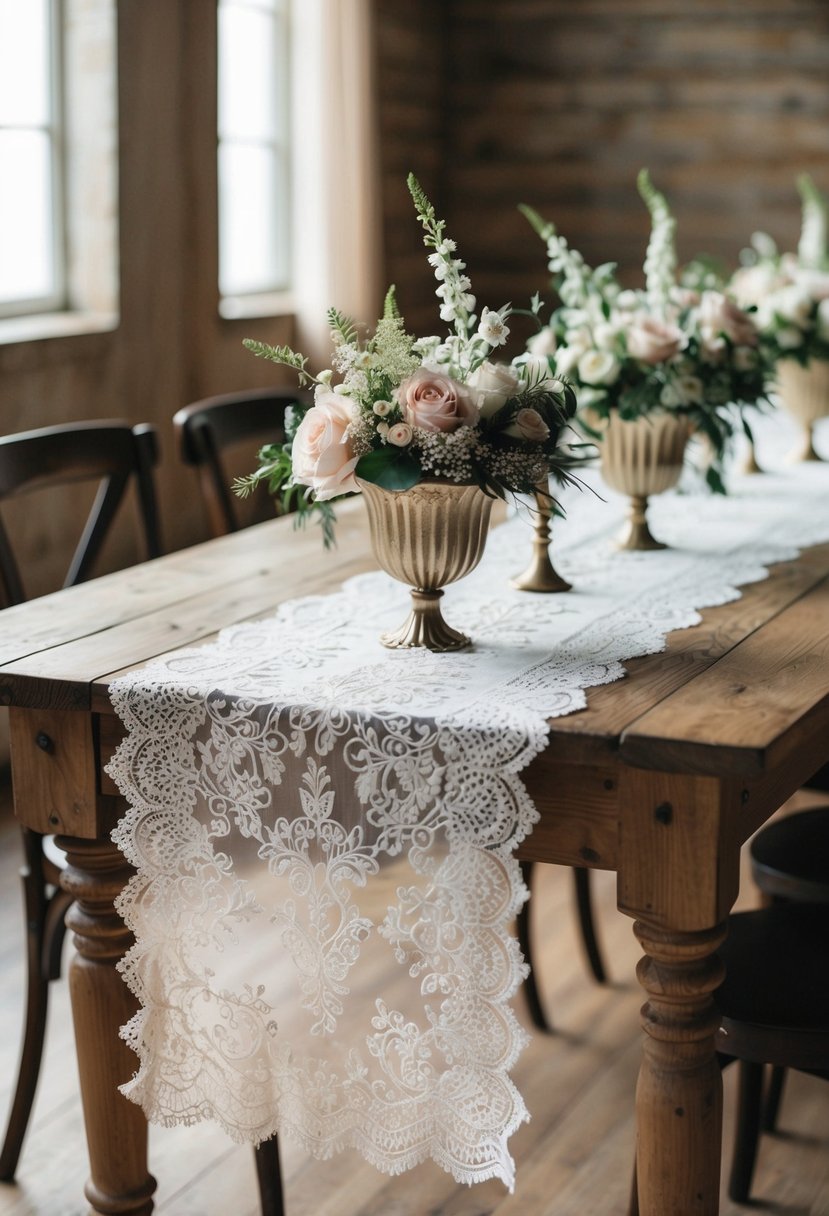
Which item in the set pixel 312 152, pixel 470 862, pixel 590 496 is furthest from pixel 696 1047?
pixel 312 152

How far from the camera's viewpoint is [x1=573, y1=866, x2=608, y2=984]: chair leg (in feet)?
8.50

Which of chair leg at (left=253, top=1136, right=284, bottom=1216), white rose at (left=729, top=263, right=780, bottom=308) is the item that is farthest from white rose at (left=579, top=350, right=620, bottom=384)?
chair leg at (left=253, top=1136, right=284, bottom=1216)

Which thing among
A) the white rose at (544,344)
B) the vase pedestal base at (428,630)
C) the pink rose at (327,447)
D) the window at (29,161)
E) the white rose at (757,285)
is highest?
the window at (29,161)

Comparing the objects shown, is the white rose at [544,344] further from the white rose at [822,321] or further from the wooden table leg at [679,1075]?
the wooden table leg at [679,1075]

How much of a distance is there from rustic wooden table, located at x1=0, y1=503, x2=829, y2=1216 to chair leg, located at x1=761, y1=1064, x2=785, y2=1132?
28.1 inches

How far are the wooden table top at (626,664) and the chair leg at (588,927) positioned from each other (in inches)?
28.1

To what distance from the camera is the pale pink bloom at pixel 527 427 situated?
5.28 feet

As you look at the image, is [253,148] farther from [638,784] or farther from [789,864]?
[638,784]

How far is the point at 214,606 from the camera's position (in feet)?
6.48

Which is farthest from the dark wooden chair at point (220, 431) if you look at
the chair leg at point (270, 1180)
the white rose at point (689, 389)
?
the chair leg at point (270, 1180)

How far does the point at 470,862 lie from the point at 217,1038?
393 millimetres

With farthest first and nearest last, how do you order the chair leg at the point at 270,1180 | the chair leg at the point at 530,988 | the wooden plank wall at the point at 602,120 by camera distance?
1. the wooden plank wall at the point at 602,120
2. the chair leg at the point at 530,988
3. the chair leg at the point at 270,1180

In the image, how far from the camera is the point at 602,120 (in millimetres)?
5562

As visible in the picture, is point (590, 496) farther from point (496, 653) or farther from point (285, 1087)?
point (285, 1087)
